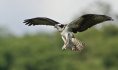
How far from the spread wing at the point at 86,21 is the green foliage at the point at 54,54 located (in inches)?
2182

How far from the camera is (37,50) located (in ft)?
251

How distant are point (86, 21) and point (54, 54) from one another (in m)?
59.9

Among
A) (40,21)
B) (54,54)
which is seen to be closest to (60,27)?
(40,21)

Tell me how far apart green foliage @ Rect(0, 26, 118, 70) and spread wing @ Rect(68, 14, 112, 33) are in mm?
55421

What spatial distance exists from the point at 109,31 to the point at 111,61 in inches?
530

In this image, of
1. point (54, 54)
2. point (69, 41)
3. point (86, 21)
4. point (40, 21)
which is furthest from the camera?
point (54, 54)

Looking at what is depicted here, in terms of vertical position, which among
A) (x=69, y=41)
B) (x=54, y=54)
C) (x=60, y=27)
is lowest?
(x=54, y=54)

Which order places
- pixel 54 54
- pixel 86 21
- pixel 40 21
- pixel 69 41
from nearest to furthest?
pixel 69 41 < pixel 86 21 < pixel 40 21 < pixel 54 54

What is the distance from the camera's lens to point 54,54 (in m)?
74.1

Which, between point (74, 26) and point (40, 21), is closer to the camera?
point (74, 26)

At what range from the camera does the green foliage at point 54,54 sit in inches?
2849

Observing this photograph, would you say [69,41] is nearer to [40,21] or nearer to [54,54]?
[40,21]

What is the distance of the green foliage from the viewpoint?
72375 millimetres

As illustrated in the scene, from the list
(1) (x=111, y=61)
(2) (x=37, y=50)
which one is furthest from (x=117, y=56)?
(2) (x=37, y=50)
